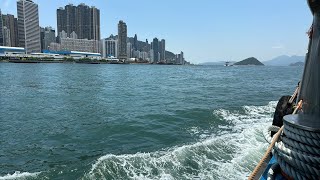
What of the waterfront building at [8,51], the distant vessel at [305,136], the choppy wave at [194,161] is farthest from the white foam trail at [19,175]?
the waterfront building at [8,51]

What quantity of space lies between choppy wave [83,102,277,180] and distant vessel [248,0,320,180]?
206 inches

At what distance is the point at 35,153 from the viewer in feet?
38.0

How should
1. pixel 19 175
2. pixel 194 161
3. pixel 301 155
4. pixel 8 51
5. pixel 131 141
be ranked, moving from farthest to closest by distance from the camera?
1. pixel 8 51
2. pixel 131 141
3. pixel 194 161
4. pixel 19 175
5. pixel 301 155

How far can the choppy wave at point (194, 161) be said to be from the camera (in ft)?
30.0

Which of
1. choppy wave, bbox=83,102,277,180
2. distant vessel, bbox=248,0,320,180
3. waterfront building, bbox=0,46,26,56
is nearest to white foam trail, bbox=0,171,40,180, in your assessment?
choppy wave, bbox=83,102,277,180

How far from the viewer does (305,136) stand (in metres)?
3.23

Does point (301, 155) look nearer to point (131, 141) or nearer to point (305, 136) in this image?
point (305, 136)

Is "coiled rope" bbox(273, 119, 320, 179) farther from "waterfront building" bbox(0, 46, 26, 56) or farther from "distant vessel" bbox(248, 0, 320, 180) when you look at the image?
"waterfront building" bbox(0, 46, 26, 56)

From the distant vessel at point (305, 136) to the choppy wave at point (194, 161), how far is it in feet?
17.2

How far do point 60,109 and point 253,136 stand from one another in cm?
1442

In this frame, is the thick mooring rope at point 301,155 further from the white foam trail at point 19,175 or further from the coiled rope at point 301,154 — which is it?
the white foam trail at point 19,175

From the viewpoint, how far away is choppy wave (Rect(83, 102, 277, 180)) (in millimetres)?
9148

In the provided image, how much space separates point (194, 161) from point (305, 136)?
7.25m

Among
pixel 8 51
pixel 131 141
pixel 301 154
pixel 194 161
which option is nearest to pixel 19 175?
pixel 131 141
